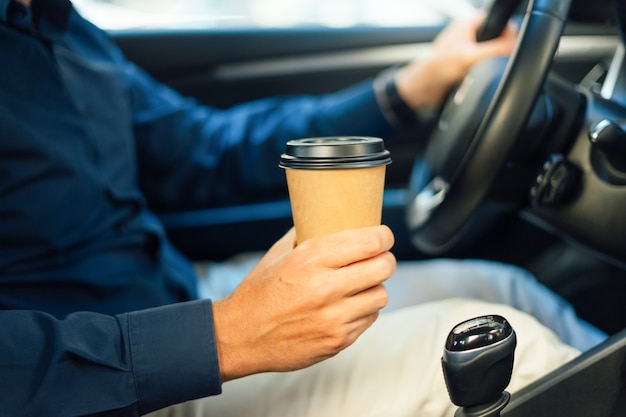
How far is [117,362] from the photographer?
671 millimetres

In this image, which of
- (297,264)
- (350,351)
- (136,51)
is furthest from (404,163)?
(297,264)

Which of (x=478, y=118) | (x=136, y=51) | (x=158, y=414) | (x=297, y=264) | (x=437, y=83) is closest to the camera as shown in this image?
(x=297, y=264)

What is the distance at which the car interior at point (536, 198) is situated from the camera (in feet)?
2.70

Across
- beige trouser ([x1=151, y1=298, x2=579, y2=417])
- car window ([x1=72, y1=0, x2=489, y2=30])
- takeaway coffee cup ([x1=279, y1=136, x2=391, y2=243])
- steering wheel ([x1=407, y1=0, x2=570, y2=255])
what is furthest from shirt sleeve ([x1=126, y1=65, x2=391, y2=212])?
takeaway coffee cup ([x1=279, y1=136, x2=391, y2=243])

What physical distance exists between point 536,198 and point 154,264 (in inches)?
21.5

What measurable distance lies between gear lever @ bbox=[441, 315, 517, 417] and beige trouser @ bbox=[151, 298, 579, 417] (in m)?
0.10

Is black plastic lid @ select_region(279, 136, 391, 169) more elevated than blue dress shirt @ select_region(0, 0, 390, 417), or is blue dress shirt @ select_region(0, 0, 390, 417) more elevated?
black plastic lid @ select_region(279, 136, 391, 169)

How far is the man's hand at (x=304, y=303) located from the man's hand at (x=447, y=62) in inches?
22.0

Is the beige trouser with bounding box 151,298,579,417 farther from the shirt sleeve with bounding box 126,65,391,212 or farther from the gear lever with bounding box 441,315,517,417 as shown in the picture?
the shirt sleeve with bounding box 126,65,391,212

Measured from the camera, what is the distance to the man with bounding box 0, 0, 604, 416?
647mm

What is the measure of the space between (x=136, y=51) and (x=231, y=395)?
3.51ft

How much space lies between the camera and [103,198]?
973 millimetres

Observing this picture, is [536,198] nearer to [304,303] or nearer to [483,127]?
[483,127]

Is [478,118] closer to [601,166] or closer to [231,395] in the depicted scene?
[601,166]
